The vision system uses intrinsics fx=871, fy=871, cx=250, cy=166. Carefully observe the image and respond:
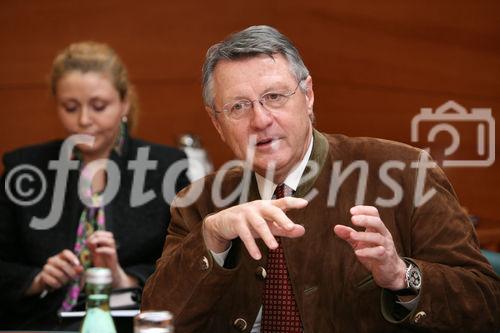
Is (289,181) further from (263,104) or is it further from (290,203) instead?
(290,203)

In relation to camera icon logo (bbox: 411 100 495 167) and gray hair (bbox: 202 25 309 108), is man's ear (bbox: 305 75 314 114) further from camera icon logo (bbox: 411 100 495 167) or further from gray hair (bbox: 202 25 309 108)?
camera icon logo (bbox: 411 100 495 167)

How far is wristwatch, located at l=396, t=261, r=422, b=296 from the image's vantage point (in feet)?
6.07

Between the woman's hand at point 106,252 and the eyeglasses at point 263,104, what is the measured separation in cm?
93

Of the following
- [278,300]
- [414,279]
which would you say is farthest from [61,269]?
[414,279]

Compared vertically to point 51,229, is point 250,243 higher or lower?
lower

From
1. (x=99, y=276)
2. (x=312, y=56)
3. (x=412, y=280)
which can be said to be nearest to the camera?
(x=99, y=276)

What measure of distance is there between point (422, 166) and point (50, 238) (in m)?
1.56

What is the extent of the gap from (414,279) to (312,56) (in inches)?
107

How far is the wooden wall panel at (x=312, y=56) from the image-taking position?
4.34 meters

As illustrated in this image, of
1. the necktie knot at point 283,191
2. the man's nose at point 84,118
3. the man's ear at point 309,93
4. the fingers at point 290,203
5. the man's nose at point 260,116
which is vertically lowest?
the fingers at point 290,203

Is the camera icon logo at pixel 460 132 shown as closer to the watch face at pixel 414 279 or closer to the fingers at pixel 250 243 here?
the watch face at pixel 414 279

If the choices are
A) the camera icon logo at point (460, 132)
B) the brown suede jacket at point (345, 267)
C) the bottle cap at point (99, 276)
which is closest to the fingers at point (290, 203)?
the brown suede jacket at point (345, 267)

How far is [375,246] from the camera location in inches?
69.3

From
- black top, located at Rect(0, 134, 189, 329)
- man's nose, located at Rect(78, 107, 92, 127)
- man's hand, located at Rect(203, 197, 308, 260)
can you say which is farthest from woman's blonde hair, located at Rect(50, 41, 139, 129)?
man's hand, located at Rect(203, 197, 308, 260)
